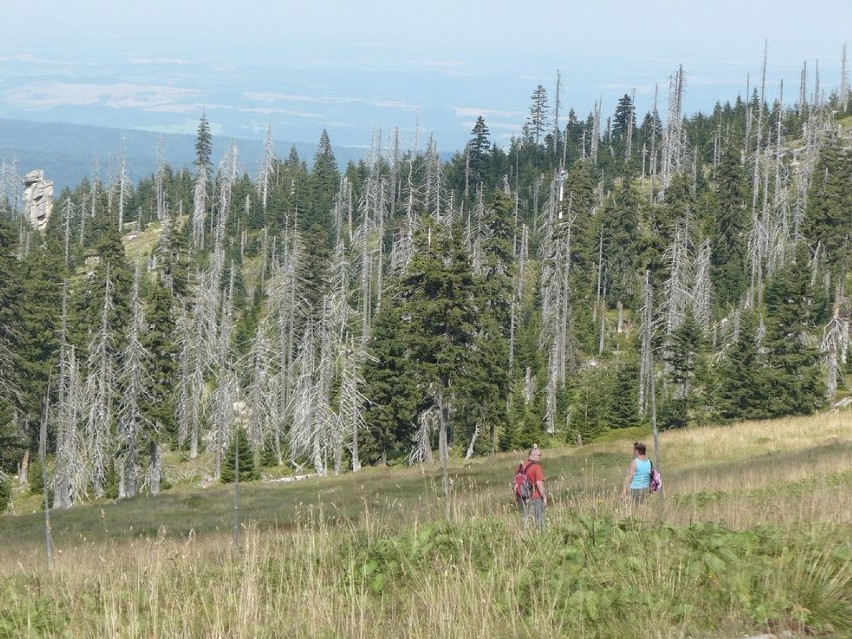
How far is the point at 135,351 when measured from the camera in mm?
46562

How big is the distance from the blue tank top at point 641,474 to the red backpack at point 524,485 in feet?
5.95

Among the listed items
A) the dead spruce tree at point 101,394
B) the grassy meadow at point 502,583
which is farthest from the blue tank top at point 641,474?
the dead spruce tree at point 101,394

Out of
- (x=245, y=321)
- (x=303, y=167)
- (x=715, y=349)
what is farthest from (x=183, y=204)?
(x=715, y=349)

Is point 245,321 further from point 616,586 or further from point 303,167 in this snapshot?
point 616,586

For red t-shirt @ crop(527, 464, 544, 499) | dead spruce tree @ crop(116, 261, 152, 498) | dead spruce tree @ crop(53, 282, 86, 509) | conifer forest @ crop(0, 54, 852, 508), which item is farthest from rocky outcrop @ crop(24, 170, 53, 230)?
red t-shirt @ crop(527, 464, 544, 499)

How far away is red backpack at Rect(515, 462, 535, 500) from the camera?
508 inches

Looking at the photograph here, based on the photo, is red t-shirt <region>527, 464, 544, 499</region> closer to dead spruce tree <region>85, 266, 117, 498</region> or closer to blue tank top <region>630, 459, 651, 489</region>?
blue tank top <region>630, 459, 651, 489</region>

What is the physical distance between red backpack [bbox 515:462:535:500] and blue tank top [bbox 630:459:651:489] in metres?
1.81

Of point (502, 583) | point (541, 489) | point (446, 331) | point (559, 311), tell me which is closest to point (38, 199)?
point (559, 311)

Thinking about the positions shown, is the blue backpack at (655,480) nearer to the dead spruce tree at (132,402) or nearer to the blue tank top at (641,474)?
the blue tank top at (641,474)

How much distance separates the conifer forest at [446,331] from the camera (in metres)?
48.2

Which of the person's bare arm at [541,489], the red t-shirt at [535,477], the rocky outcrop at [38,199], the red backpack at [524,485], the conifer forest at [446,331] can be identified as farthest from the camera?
the rocky outcrop at [38,199]

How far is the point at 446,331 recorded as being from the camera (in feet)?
140

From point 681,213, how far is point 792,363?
18.5 meters
